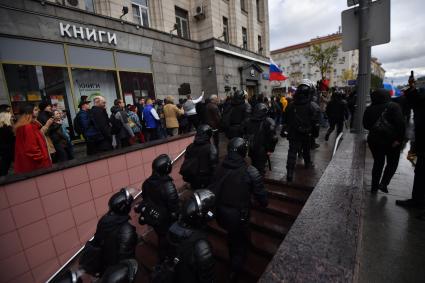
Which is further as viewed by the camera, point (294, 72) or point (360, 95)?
point (294, 72)

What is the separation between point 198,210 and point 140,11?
11985mm

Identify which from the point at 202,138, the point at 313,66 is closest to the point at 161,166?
the point at 202,138

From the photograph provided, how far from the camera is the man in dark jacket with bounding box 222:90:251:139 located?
5.21 metres

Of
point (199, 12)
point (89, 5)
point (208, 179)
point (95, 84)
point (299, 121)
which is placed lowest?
point (208, 179)

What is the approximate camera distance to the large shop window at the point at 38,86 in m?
6.57

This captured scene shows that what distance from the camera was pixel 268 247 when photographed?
338cm

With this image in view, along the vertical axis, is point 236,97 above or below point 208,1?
below

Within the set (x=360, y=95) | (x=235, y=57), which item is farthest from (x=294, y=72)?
(x=360, y=95)

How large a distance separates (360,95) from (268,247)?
14.4 feet

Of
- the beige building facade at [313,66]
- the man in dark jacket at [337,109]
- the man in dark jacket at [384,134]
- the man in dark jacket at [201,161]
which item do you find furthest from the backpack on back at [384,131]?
the beige building facade at [313,66]

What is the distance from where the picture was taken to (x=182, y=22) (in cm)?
1345

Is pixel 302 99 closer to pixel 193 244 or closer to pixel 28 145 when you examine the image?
pixel 193 244

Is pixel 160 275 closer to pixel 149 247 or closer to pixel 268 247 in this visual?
pixel 268 247

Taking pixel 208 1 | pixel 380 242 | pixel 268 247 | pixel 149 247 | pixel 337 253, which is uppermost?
pixel 208 1
